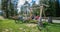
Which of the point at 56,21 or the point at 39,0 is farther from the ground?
the point at 39,0

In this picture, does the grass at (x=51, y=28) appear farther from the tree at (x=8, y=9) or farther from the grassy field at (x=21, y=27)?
the tree at (x=8, y=9)

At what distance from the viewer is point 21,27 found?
1.32m

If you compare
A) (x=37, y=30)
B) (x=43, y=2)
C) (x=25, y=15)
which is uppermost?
(x=43, y=2)

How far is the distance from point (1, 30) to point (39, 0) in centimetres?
54

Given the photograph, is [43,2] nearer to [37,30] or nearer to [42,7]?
[42,7]

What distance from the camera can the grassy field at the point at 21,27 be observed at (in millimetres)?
1307

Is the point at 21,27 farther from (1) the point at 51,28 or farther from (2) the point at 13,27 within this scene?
(1) the point at 51,28

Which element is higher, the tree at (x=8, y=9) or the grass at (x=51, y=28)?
the tree at (x=8, y=9)

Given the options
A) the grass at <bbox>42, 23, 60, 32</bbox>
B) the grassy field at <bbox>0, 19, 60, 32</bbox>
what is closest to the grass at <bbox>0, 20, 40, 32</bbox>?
the grassy field at <bbox>0, 19, 60, 32</bbox>

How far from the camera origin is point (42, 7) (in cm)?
136

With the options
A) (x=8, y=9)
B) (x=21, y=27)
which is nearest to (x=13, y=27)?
(x=21, y=27)

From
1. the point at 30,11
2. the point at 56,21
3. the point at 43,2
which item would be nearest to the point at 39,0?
the point at 43,2

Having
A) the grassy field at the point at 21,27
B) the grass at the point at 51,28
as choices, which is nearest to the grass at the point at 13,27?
the grassy field at the point at 21,27

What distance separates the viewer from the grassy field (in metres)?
1.31
